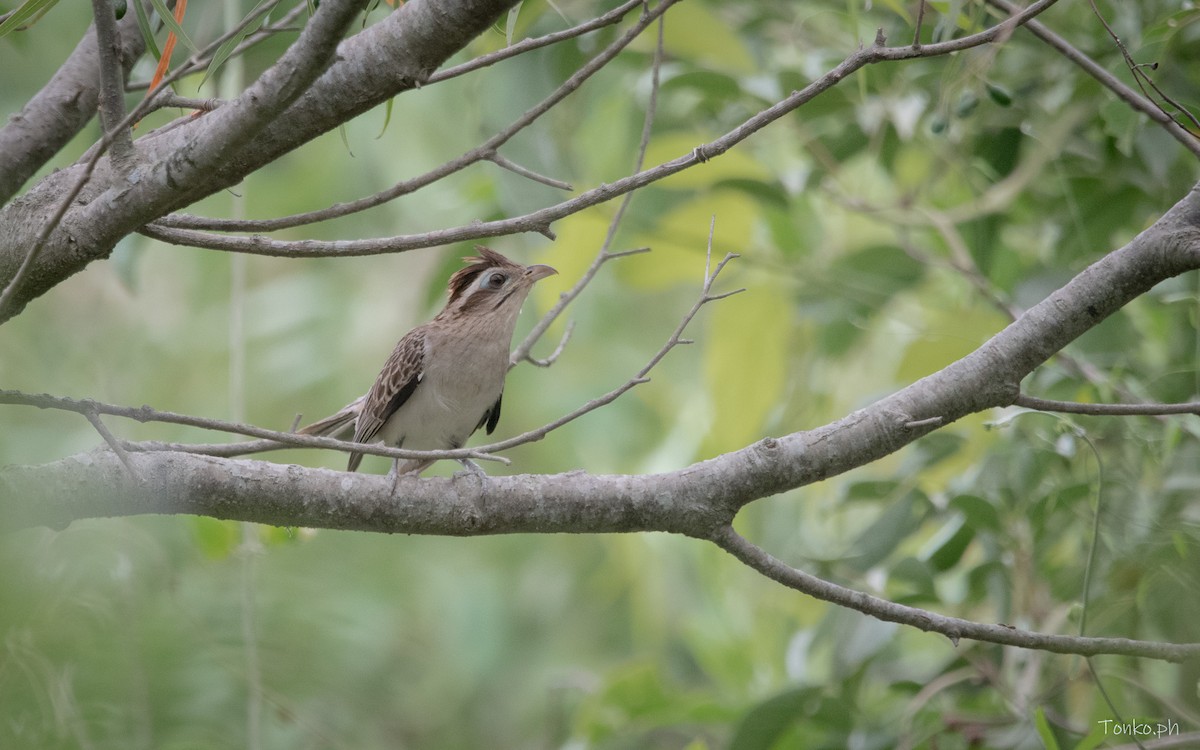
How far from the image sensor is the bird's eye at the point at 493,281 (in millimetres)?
4879

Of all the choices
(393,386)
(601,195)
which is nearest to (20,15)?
(601,195)

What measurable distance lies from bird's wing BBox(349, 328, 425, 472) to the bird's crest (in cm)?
35

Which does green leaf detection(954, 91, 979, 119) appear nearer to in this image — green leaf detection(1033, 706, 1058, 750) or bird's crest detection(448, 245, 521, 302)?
green leaf detection(1033, 706, 1058, 750)

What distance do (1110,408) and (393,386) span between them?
Result: 3021mm

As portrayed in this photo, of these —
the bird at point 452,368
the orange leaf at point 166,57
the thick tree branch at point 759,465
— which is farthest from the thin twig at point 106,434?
the bird at point 452,368

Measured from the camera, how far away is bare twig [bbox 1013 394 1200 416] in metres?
2.35

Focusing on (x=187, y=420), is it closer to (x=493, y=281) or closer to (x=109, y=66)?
(x=109, y=66)

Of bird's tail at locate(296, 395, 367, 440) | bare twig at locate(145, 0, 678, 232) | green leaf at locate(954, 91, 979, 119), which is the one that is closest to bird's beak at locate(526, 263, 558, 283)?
bird's tail at locate(296, 395, 367, 440)

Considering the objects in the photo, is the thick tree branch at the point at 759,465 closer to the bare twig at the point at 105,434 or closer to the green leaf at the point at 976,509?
the bare twig at the point at 105,434

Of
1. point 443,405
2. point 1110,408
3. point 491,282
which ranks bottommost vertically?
point 443,405

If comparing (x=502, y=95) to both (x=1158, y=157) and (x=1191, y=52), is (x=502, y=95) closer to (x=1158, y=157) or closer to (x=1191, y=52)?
(x=1158, y=157)

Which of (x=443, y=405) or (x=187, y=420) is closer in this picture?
(x=187, y=420)

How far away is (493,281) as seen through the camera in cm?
490

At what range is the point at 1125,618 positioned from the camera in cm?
382
